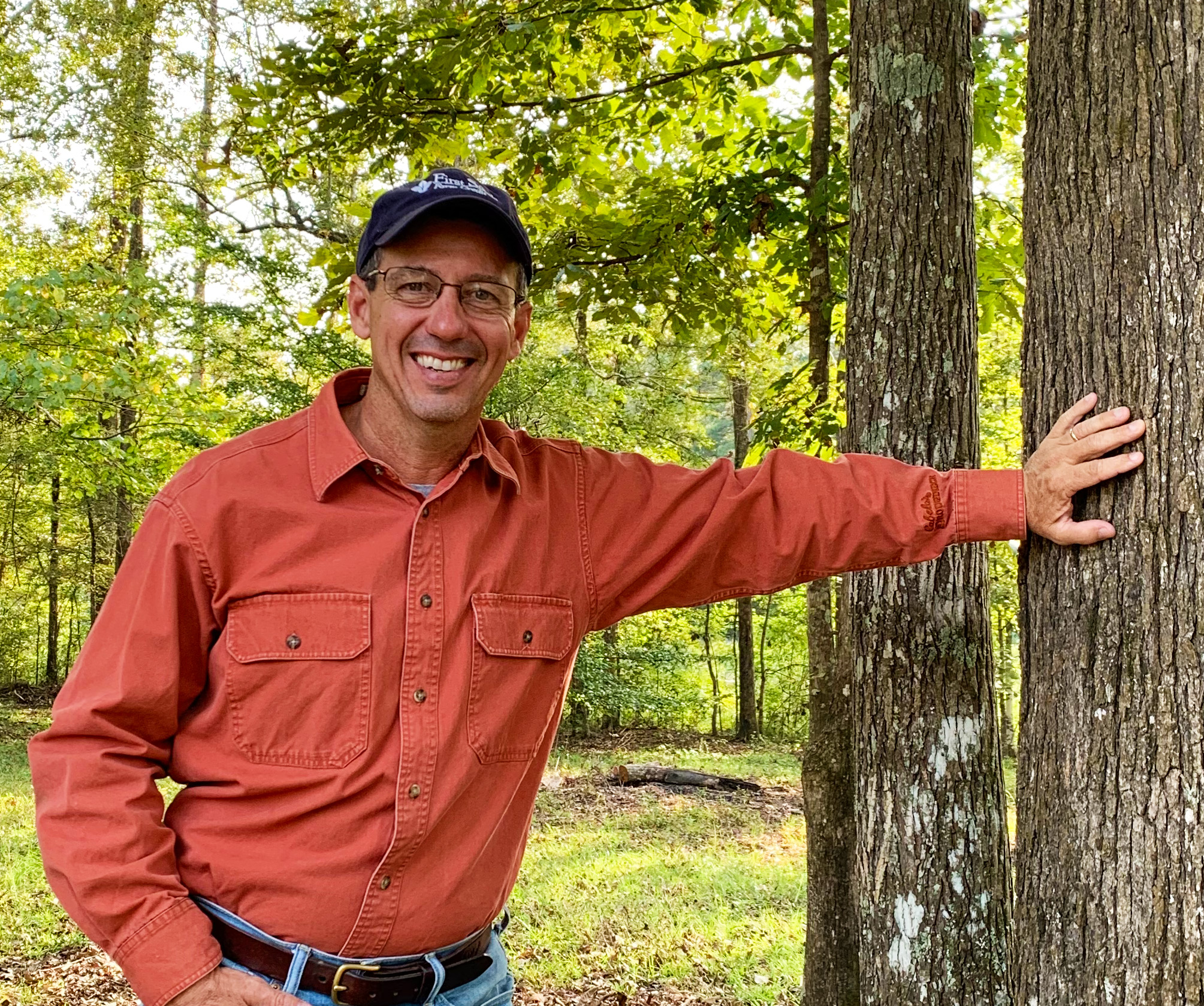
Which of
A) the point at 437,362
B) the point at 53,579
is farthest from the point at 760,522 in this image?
the point at 53,579

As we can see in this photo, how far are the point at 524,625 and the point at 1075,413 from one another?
1.21m

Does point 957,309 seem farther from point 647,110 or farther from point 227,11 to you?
point 227,11

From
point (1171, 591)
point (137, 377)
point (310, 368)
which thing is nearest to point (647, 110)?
point (1171, 591)

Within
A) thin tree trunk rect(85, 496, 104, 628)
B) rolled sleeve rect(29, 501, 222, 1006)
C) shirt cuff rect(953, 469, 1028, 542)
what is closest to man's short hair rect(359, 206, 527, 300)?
rolled sleeve rect(29, 501, 222, 1006)

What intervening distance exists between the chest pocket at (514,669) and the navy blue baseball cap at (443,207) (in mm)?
809

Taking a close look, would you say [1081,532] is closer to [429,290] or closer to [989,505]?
[989,505]

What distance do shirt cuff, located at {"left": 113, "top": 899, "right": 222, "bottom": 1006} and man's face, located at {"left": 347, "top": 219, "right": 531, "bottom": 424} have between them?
1104 millimetres

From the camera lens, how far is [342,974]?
6.43ft

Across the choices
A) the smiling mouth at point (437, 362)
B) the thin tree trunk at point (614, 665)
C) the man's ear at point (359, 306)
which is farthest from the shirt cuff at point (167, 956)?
the thin tree trunk at point (614, 665)

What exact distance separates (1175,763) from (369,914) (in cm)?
153

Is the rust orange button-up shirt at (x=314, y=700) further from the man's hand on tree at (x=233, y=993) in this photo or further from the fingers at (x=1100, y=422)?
the fingers at (x=1100, y=422)

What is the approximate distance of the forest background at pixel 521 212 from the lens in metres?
4.97

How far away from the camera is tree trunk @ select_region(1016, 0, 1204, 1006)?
1.77 m

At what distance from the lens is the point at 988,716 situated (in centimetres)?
342
